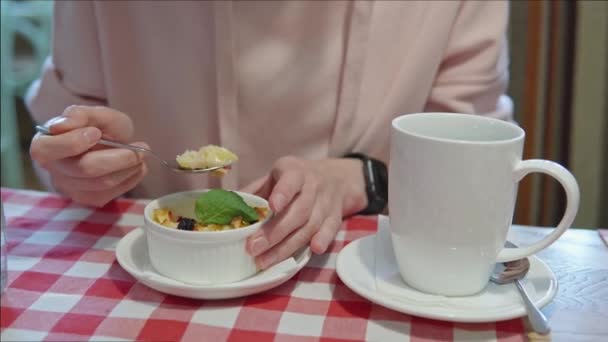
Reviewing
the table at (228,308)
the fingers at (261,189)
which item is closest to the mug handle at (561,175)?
the table at (228,308)

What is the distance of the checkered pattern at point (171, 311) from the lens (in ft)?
2.06

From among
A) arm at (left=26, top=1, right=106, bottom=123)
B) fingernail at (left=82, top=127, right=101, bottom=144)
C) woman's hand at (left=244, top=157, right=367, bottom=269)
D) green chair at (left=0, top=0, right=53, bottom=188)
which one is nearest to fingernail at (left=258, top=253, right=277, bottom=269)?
woman's hand at (left=244, top=157, right=367, bottom=269)

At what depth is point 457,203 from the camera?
2.09 ft

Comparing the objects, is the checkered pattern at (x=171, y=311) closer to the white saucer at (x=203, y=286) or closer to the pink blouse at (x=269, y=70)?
the white saucer at (x=203, y=286)

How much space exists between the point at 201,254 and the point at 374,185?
39 cm

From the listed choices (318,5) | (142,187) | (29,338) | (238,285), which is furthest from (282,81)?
(29,338)

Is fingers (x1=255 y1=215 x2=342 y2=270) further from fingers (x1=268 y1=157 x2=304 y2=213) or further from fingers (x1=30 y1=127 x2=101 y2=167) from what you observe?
fingers (x1=30 y1=127 x2=101 y2=167)

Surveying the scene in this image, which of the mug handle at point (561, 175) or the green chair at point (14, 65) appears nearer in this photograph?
the mug handle at point (561, 175)

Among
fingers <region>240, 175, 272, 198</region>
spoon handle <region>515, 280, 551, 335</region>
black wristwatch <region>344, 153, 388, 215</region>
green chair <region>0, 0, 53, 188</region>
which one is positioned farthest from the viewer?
green chair <region>0, 0, 53, 188</region>

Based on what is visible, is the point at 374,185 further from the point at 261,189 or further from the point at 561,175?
the point at 561,175

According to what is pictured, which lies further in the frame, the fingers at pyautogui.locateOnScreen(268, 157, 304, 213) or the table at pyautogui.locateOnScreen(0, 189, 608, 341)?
the fingers at pyautogui.locateOnScreen(268, 157, 304, 213)

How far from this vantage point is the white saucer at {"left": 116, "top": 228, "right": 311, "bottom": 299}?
67cm

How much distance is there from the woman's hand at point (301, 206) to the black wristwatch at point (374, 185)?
0.01 meters

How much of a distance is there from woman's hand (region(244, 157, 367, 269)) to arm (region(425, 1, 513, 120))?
10.7 inches
